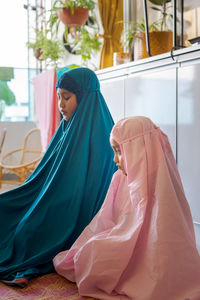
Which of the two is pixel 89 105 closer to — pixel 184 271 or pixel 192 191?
pixel 192 191

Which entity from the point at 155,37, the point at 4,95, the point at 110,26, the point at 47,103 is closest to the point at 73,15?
the point at 110,26

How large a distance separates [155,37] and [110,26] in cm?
90

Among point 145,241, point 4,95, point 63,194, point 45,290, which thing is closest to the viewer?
point 145,241

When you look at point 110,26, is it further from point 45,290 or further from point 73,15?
point 45,290

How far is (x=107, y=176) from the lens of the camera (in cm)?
221

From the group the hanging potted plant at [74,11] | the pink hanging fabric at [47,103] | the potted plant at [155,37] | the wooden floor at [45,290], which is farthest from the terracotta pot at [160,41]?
the wooden floor at [45,290]

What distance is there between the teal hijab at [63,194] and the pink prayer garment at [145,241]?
0.79 ft

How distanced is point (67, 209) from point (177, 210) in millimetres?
671

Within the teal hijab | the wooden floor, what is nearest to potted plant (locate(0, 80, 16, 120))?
the teal hijab

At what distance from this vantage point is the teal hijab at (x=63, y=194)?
6.54 ft

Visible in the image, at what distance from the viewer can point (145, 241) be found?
1684 millimetres

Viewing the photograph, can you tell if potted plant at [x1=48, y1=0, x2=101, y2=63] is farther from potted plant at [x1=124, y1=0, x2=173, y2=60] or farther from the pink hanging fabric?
potted plant at [x1=124, y1=0, x2=173, y2=60]

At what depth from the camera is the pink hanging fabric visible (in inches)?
162

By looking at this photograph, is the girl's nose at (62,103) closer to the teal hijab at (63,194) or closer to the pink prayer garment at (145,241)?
the teal hijab at (63,194)
